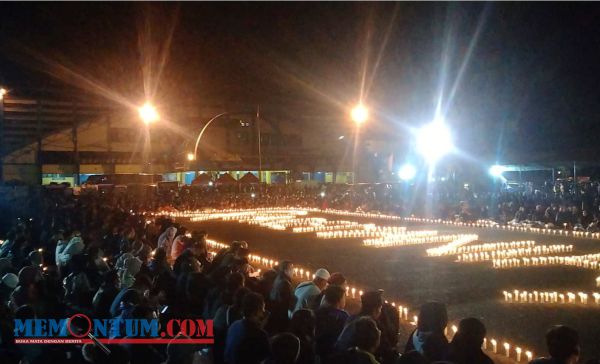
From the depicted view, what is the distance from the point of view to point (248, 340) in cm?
484

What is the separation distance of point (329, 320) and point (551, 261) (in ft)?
32.9

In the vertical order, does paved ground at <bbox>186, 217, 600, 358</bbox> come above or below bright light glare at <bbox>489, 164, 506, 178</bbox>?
below

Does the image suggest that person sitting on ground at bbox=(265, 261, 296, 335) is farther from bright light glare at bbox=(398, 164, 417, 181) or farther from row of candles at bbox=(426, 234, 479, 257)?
bright light glare at bbox=(398, 164, 417, 181)

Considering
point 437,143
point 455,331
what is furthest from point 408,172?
point 455,331

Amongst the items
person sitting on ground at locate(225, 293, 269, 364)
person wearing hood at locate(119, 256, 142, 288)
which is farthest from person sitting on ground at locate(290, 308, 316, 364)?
person wearing hood at locate(119, 256, 142, 288)

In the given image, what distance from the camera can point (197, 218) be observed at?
1120 inches

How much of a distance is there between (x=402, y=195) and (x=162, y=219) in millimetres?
17442

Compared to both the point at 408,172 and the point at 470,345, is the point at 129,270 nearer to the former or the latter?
the point at 470,345

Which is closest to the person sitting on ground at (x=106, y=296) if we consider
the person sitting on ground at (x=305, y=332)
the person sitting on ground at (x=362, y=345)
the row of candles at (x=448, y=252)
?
the person sitting on ground at (x=305, y=332)

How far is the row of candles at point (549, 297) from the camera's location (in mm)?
Answer: 9812

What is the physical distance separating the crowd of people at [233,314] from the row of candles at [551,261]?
275 inches

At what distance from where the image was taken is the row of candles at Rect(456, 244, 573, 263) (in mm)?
14363

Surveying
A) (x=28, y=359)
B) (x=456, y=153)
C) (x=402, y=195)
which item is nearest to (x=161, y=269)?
(x=28, y=359)

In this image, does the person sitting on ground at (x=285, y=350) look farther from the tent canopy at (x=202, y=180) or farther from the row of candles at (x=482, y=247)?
the tent canopy at (x=202, y=180)
